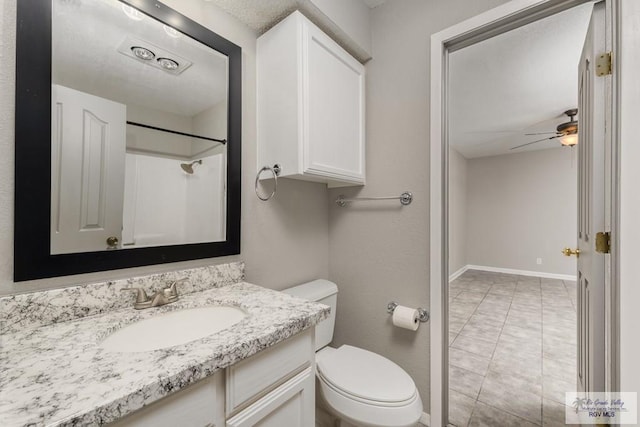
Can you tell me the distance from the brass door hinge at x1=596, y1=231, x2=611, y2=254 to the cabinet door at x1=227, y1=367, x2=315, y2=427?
1181mm

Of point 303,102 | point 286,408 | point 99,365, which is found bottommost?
point 286,408

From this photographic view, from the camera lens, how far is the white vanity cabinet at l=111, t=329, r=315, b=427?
553 mm

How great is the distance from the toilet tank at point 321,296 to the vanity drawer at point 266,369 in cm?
54

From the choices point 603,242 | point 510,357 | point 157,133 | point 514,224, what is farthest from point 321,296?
point 514,224

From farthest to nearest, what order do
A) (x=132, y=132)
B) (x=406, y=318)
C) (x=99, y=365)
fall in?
(x=406, y=318) → (x=132, y=132) → (x=99, y=365)

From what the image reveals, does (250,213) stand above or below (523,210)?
below

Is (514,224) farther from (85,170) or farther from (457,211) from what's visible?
(85,170)

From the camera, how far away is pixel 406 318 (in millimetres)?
1385

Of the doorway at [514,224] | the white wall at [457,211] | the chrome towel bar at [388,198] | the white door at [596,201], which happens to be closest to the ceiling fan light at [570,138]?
the doorway at [514,224]

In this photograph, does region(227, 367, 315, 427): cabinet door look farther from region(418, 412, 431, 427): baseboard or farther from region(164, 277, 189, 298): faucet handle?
region(418, 412, 431, 427): baseboard

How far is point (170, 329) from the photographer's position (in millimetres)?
890

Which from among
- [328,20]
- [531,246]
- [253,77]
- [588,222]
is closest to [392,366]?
[588,222]

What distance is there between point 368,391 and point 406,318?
1.49 ft

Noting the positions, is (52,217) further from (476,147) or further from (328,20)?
(476,147)
